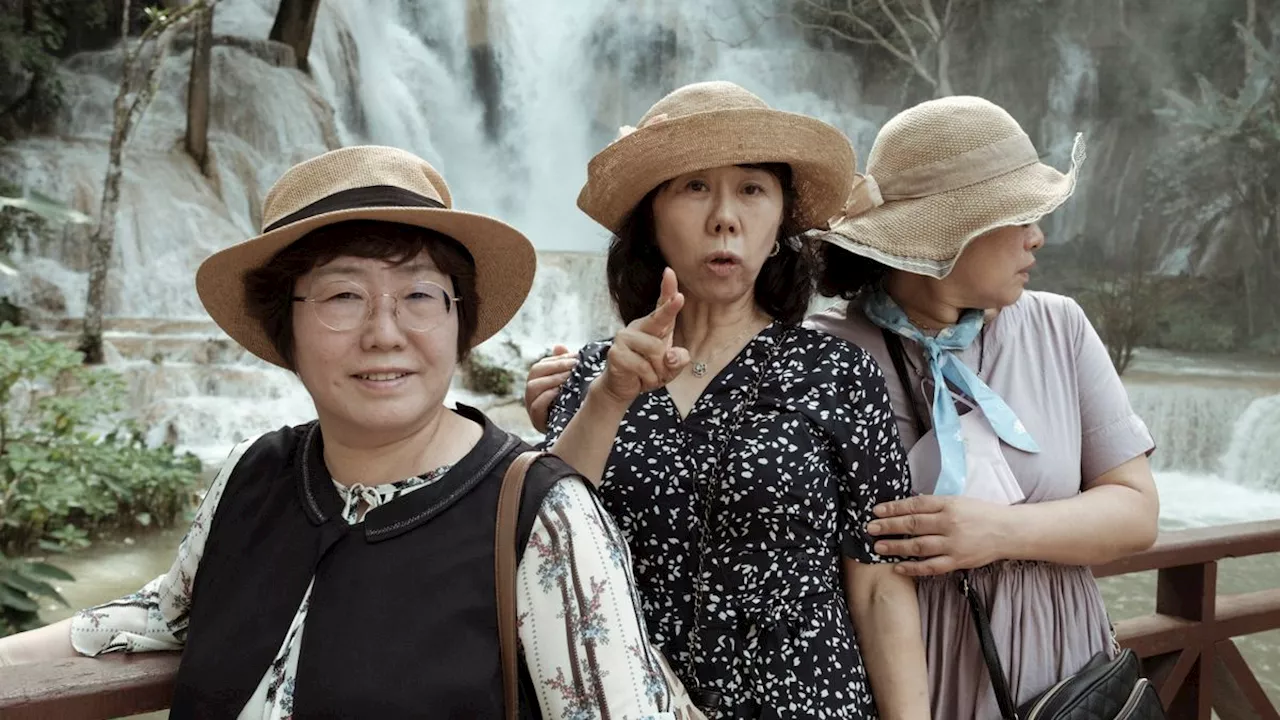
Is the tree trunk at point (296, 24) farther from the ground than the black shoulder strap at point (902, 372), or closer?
farther from the ground

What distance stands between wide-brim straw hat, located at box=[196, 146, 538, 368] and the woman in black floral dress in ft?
0.61

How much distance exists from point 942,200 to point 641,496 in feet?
2.07

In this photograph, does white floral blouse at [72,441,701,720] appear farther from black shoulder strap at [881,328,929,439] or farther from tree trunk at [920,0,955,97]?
tree trunk at [920,0,955,97]

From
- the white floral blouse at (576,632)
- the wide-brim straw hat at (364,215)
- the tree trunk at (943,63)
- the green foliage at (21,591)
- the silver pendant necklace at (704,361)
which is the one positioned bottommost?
the green foliage at (21,591)

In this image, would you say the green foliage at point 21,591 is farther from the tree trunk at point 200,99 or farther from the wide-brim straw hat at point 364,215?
the tree trunk at point 200,99

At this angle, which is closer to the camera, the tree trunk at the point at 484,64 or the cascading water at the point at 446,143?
the cascading water at the point at 446,143

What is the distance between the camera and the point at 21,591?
2.84 meters

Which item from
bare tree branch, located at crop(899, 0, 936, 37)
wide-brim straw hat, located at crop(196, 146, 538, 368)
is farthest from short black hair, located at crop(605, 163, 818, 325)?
bare tree branch, located at crop(899, 0, 936, 37)

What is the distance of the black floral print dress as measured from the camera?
1403mm

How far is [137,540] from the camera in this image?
6609mm

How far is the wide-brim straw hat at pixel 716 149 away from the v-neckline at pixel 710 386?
0.20 meters

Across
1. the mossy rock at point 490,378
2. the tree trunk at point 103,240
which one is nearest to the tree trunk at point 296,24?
the tree trunk at point 103,240

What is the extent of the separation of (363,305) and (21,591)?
2132 mm

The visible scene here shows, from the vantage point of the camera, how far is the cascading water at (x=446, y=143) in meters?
9.27
